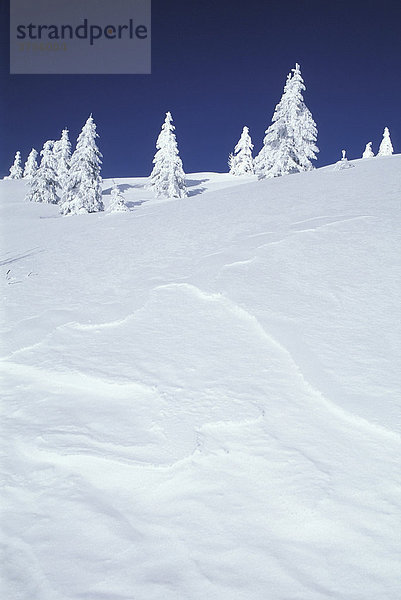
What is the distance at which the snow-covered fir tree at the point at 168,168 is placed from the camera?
34094 millimetres

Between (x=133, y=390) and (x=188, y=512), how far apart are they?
112 centimetres

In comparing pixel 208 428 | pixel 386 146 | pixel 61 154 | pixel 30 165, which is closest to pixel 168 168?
pixel 61 154

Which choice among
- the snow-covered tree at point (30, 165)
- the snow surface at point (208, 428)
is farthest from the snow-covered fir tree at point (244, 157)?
the snow surface at point (208, 428)

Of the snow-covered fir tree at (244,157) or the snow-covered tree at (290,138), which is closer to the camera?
the snow-covered tree at (290,138)

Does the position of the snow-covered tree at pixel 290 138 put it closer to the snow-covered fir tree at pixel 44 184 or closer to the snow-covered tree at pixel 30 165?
the snow-covered fir tree at pixel 44 184

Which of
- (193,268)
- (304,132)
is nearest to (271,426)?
(193,268)

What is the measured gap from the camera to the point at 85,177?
2605 centimetres

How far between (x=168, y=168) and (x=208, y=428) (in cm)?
3477

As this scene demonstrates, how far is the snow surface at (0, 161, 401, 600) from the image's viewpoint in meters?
1.76

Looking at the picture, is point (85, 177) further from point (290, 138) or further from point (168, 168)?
point (290, 138)

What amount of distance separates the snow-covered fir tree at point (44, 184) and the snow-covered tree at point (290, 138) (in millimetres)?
17124

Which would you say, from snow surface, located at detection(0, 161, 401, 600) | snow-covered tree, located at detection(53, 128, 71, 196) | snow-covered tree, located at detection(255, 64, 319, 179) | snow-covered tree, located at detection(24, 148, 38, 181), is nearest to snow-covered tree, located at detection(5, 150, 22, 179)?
snow-covered tree, located at detection(24, 148, 38, 181)

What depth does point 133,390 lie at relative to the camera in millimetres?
2920

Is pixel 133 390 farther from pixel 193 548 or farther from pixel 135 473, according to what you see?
pixel 193 548
